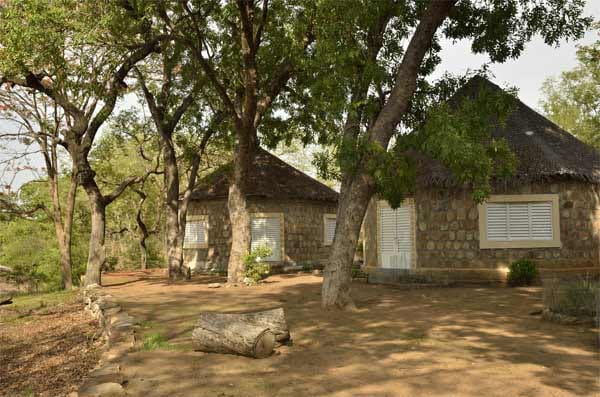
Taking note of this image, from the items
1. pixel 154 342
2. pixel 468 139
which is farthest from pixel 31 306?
pixel 468 139

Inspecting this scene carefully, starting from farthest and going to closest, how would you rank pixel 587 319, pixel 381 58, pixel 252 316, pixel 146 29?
pixel 146 29 < pixel 381 58 < pixel 587 319 < pixel 252 316

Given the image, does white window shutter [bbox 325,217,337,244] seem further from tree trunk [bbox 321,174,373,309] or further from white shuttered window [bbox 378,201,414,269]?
tree trunk [bbox 321,174,373,309]

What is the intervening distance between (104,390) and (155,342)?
238 centimetres

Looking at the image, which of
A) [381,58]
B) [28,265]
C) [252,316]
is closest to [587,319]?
[252,316]

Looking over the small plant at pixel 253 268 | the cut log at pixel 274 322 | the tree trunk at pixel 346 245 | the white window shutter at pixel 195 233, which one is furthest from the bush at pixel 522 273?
the white window shutter at pixel 195 233

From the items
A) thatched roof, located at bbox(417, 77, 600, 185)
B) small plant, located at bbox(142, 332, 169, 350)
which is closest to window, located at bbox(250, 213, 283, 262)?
thatched roof, located at bbox(417, 77, 600, 185)

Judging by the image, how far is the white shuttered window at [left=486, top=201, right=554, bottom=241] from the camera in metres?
14.7

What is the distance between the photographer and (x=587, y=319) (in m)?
8.38

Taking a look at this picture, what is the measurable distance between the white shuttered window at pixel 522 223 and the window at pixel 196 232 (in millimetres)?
12000

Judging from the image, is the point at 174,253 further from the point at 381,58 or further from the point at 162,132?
the point at 381,58

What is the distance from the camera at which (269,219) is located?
21641mm

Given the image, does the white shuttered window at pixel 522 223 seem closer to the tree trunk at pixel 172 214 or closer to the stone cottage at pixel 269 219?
the stone cottage at pixel 269 219

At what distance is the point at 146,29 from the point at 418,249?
971 centimetres

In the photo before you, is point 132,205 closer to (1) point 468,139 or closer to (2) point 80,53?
(2) point 80,53
